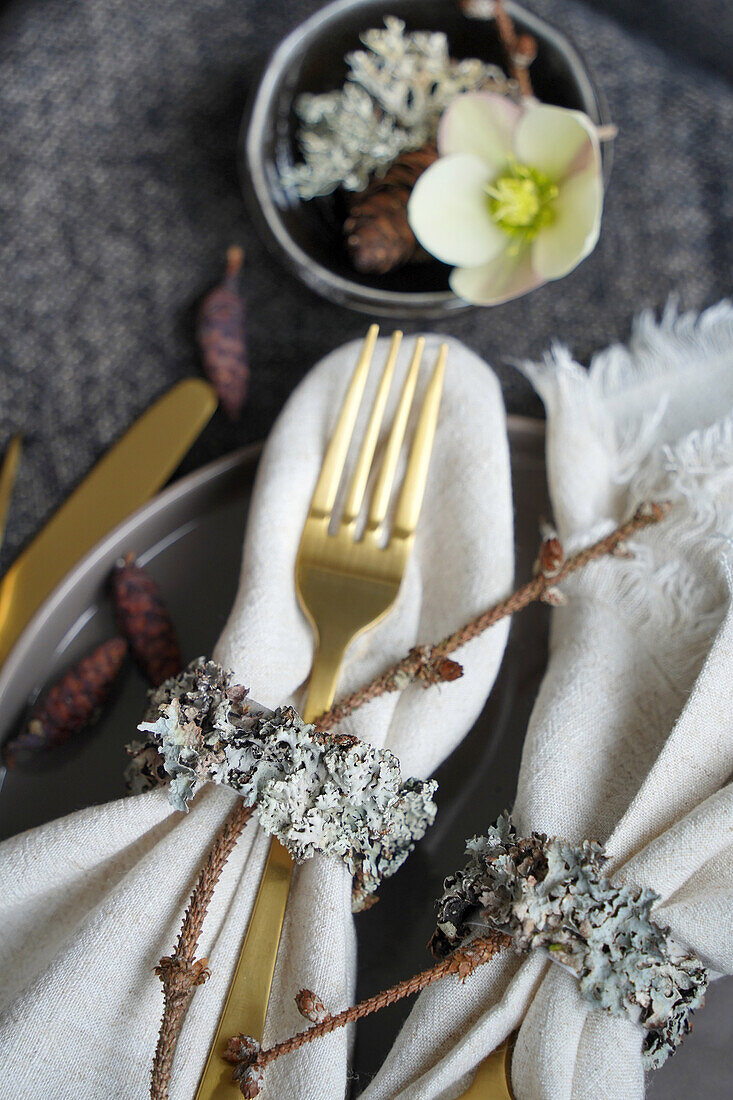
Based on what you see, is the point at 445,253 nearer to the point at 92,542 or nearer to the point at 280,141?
the point at 280,141

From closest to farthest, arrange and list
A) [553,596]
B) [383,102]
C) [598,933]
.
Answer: [598,933], [553,596], [383,102]

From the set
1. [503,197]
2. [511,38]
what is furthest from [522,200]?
[511,38]

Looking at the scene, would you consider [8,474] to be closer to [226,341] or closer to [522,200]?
Answer: [226,341]

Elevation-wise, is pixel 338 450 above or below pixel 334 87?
below

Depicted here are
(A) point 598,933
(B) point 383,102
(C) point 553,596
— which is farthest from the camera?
(B) point 383,102

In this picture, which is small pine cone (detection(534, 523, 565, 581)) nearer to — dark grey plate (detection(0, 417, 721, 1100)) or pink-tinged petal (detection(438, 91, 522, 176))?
dark grey plate (detection(0, 417, 721, 1100))

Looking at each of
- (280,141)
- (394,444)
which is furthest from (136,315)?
(394,444)

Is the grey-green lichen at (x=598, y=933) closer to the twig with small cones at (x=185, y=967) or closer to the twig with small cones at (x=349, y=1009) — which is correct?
the twig with small cones at (x=349, y=1009)
